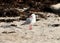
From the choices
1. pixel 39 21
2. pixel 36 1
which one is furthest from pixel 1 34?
pixel 36 1

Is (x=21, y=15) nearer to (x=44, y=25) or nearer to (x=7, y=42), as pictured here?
(x=44, y=25)

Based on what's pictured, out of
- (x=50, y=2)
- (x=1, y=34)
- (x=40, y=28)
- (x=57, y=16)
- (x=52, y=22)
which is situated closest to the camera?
(x=1, y=34)

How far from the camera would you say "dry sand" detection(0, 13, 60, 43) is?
34.6 feet

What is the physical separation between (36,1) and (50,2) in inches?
34.4

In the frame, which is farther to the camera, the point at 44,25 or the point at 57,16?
the point at 57,16

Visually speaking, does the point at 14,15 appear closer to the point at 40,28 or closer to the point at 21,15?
the point at 21,15

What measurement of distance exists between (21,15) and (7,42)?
5.34m

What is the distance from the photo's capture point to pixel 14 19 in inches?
567

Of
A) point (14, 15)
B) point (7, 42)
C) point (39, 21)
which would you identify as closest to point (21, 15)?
point (14, 15)

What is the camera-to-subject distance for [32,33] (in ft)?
37.7

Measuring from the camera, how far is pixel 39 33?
37.8ft

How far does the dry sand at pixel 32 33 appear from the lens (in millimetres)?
10555

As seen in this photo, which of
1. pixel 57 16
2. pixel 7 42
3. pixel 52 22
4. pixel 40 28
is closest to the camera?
pixel 7 42

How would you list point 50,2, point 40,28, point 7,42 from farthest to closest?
point 50,2, point 40,28, point 7,42
